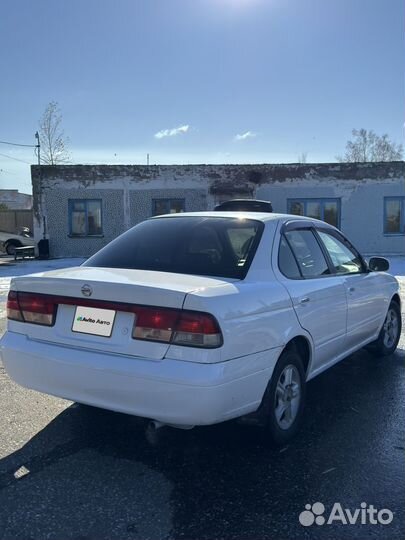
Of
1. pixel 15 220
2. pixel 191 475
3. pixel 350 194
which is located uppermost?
pixel 350 194

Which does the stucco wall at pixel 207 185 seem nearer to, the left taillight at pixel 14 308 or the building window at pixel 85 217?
the building window at pixel 85 217

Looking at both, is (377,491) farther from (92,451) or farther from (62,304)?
(62,304)

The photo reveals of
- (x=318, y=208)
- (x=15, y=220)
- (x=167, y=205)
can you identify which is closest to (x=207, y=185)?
(x=167, y=205)

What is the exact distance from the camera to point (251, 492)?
110 inches

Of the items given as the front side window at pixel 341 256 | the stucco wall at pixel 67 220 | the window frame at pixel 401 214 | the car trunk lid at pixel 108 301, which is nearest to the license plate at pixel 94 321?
the car trunk lid at pixel 108 301

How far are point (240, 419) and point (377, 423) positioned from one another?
127cm

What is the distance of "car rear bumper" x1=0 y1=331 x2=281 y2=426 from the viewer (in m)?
2.69

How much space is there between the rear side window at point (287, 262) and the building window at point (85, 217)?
16.5 metres

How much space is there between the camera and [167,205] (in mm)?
19359

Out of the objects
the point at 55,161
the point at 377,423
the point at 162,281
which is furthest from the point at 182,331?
the point at 55,161

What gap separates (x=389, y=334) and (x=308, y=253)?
7.31 ft

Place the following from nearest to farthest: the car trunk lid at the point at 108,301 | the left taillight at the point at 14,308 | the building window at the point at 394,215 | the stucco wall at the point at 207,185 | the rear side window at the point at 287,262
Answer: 1. the car trunk lid at the point at 108,301
2. the left taillight at the point at 14,308
3. the rear side window at the point at 287,262
4. the stucco wall at the point at 207,185
5. the building window at the point at 394,215

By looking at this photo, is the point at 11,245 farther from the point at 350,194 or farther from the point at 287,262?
the point at 287,262

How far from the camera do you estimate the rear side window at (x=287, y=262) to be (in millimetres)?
3561
